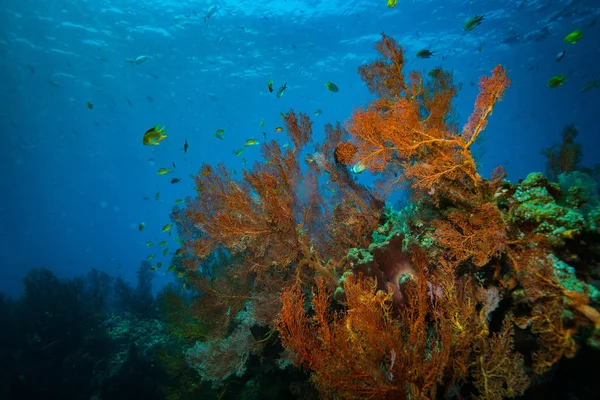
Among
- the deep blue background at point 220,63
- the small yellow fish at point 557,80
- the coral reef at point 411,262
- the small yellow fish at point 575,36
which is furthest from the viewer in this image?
the deep blue background at point 220,63

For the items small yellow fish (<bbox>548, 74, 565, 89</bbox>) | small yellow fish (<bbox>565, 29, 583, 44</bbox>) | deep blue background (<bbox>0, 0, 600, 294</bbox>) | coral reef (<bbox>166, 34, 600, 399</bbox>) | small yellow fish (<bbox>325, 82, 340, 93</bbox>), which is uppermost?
deep blue background (<bbox>0, 0, 600, 294</bbox>)

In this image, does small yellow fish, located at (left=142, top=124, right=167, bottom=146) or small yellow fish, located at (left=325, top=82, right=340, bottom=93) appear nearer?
small yellow fish, located at (left=142, top=124, right=167, bottom=146)

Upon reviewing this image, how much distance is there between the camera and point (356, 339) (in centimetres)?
272

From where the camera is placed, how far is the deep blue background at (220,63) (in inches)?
1027

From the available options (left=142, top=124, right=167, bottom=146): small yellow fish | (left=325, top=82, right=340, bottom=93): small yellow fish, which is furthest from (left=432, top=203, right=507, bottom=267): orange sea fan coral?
(left=325, top=82, right=340, bottom=93): small yellow fish

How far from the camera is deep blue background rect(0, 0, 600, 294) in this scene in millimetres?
26078

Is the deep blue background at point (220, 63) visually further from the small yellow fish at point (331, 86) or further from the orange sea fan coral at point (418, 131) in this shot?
the small yellow fish at point (331, 86)

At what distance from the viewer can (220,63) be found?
36.0 metres

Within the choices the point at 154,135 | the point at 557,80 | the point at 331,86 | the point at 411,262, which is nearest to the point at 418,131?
the point at 411,262

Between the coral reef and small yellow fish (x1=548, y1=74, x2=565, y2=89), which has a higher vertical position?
small yellow fish (x1=548, y1=74, x2=565, y2=89)

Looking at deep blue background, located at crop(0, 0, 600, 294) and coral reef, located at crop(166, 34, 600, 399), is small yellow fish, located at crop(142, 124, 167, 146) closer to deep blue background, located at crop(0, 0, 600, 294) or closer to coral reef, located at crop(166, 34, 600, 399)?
coral reef, located at crop(166, 34, 600, 399)

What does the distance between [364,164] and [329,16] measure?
1173 inches

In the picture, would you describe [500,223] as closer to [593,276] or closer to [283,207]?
[593,276]

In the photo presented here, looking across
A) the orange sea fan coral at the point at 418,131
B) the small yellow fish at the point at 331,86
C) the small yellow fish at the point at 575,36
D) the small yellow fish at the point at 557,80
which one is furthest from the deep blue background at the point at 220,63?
the small yellow fish at the point at 331,86
